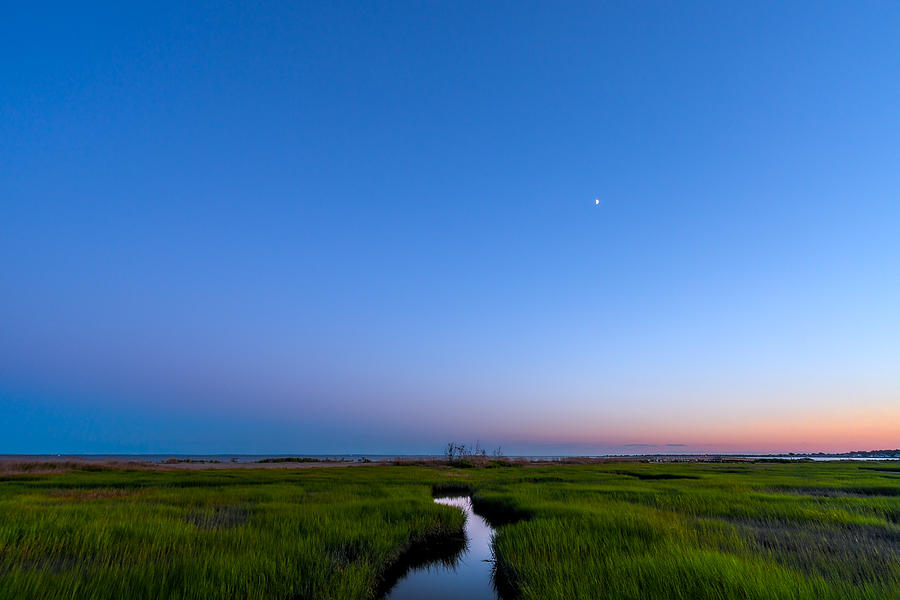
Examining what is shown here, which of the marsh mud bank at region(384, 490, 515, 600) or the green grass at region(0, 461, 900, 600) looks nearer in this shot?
the green grass at region(0, 461, 900, 600)

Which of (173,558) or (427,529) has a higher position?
(173,558)

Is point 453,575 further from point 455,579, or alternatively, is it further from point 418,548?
point 418,548

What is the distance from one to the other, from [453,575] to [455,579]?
0.23 m

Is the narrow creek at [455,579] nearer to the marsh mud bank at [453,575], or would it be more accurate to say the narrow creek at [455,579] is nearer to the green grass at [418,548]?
the marsh mud bank at [453,575]

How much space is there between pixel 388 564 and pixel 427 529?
239 centimetres

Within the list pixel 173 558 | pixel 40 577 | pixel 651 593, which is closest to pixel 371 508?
pixel 173 558

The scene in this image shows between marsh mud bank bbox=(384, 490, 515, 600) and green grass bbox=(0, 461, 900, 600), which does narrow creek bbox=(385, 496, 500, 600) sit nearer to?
marsh mud bank bbox=(384, 490, 515, 600)

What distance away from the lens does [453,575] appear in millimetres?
7633

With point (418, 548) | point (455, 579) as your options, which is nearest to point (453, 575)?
point (455, 579)

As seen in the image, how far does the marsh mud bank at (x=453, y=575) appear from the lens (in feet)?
22.0

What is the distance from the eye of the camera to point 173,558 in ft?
19.8

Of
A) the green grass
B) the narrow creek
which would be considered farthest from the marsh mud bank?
the green grass

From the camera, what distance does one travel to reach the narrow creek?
6668 millimetres

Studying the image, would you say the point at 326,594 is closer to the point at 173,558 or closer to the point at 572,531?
the point at 173,558
